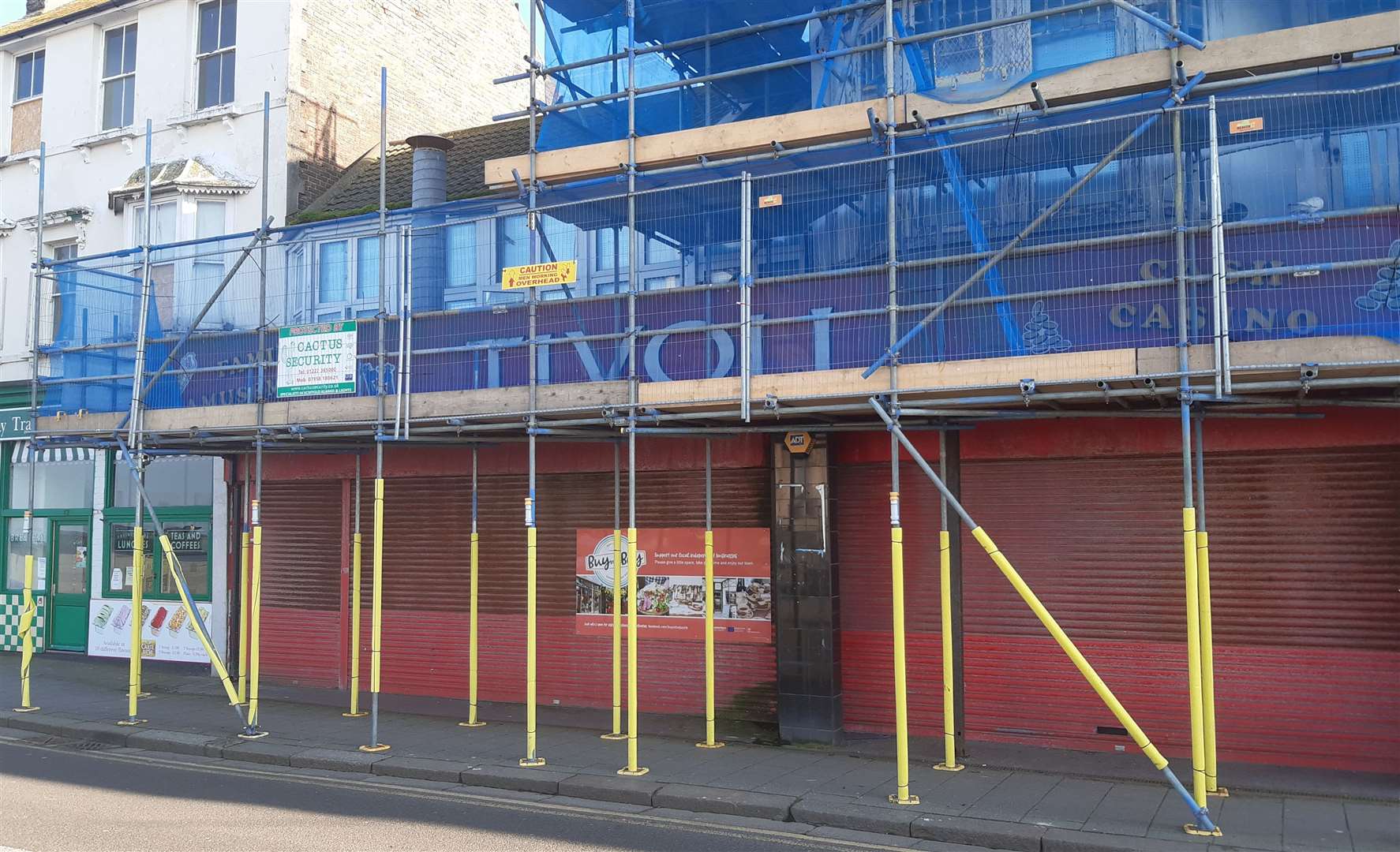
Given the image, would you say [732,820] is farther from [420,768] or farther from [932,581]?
[932,581]

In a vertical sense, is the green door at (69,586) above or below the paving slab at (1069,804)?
above

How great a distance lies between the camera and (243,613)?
1429 cm

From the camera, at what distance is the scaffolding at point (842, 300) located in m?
8.04

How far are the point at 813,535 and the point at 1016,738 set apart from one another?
2.73 meters

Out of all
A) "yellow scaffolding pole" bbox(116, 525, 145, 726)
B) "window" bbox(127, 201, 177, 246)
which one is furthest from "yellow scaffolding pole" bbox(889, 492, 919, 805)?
"window" bbox(127, 201, 177, 246)

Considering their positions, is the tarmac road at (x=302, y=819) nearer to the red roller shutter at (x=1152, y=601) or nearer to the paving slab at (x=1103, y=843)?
the paving slab at (x=1103, y=843)

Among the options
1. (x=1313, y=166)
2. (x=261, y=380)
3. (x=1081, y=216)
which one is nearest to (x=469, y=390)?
(x=261, y=380)

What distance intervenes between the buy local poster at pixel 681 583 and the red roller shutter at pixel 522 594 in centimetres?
13

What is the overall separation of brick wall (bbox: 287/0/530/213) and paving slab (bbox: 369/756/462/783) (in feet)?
31.6

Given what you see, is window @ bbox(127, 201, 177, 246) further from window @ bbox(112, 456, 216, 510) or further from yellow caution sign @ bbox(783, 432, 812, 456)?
yellow caution sign @ bbox(783, 432, 812, 456)

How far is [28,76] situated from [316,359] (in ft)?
40.4

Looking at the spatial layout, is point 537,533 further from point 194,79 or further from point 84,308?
point 194,79

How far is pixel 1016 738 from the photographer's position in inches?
417

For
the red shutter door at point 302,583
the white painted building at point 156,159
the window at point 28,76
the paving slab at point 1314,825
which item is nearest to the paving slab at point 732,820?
the paving slab at point 1314,825
